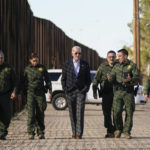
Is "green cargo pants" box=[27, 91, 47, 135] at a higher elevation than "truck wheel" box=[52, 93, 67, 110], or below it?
higher

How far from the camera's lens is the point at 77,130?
37.4 feet

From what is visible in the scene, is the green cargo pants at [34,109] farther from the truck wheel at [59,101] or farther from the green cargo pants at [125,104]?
the truck wheel at [59,101]

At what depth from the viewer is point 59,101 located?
24234mm

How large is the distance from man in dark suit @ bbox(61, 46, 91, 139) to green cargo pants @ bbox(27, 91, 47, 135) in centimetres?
51

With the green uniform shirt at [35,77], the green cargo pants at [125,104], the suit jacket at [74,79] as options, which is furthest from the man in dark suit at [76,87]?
the green cargo pants at [125,104]

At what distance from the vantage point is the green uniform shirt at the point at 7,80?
1146cm

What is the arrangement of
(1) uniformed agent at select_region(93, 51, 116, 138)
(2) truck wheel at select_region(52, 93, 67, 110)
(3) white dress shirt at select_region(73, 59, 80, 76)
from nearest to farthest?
1. (3) white dress shirt at select_region(73, 59, 80, 76)
2. (1) uniformed agent at select_region(93, 51, 116, 138)
3. (2) truck wheel at select_region(52, 93, 67, 110)

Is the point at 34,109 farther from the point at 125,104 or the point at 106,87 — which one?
the point at 125,104

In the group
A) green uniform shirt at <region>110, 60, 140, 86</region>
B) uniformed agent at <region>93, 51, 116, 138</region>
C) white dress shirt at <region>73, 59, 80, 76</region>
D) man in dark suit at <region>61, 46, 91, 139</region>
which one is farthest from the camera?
uniformed agent at <region>93, 51, 116, 138</region>

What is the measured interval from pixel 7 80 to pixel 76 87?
1.31 meters

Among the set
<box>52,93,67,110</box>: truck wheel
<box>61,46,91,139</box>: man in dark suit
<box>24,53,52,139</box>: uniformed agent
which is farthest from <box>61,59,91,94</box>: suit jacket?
<box>52,93,67,110</box>: truck wheel

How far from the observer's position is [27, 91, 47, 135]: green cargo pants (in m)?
11.7

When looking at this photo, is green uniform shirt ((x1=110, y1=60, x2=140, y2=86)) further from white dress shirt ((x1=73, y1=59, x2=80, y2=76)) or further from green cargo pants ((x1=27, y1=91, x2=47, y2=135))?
green cargo pants ((x1=27, y1=91, x2=47, y2=135))

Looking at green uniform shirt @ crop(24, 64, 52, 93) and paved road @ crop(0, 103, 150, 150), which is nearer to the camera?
paved road @ crop(0, 103, 150, 150)
